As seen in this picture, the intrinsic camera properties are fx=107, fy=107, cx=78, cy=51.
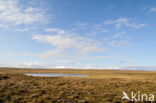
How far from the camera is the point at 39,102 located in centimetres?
1040

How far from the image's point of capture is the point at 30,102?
10.2m

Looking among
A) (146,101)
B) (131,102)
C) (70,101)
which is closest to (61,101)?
(70,101)

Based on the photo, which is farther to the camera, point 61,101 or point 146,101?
point 146,101

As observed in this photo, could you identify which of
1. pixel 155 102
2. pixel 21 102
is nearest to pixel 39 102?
pixel 21 102

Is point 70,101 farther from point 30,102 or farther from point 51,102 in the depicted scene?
point 30,102

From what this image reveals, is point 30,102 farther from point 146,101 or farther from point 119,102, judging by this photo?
point 146,101

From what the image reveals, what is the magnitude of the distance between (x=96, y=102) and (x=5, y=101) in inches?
352

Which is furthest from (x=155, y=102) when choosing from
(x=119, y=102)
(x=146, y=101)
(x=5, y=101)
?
(x=5, y=101)

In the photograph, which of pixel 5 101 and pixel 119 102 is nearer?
pixel 5 101

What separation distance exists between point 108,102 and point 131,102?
289cm

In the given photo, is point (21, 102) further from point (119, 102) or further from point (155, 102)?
point (155, 102)

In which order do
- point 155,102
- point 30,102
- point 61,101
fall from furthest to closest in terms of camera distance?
1. point 155,102
2. point 61,101
3. point 30,102

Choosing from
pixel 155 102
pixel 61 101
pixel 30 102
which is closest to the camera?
pixel 30 102

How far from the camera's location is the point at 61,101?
36.0ft
